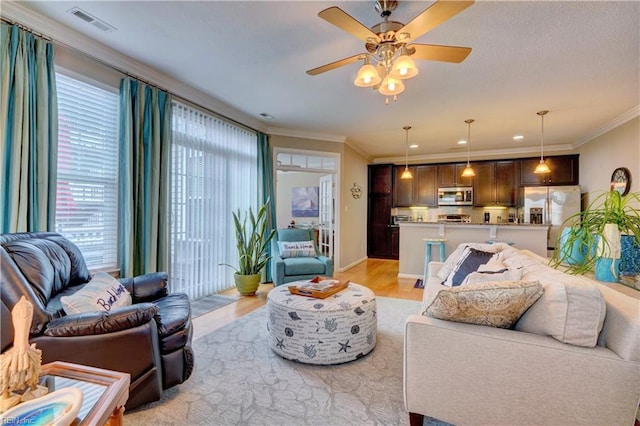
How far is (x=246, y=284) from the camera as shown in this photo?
4219 mm

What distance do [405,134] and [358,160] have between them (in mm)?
1603

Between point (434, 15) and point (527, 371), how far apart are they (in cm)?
193

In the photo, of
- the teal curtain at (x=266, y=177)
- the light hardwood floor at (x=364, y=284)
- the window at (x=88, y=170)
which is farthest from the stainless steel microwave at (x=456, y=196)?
the window at (x=88, y=170)

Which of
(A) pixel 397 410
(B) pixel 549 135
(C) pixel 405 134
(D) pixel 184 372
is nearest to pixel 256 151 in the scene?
(C) pixel 405 134

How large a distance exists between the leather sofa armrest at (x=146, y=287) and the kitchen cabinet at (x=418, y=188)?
6245 millimetres

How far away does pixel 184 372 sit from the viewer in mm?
1952

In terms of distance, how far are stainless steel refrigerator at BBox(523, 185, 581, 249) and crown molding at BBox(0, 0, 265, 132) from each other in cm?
624

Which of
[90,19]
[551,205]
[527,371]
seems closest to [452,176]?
[551,205]

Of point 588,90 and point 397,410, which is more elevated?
point 588,90

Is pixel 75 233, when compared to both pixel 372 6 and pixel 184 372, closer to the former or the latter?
pixel 184 372

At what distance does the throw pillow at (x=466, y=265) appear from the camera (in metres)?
2.62

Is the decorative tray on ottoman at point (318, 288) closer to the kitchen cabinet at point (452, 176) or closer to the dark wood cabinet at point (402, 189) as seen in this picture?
the dark wood cabinet at point (402, 189)

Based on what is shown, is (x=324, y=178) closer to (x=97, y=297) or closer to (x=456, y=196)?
(x=456, y=196)

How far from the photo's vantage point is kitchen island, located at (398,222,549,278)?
4.77 metres
